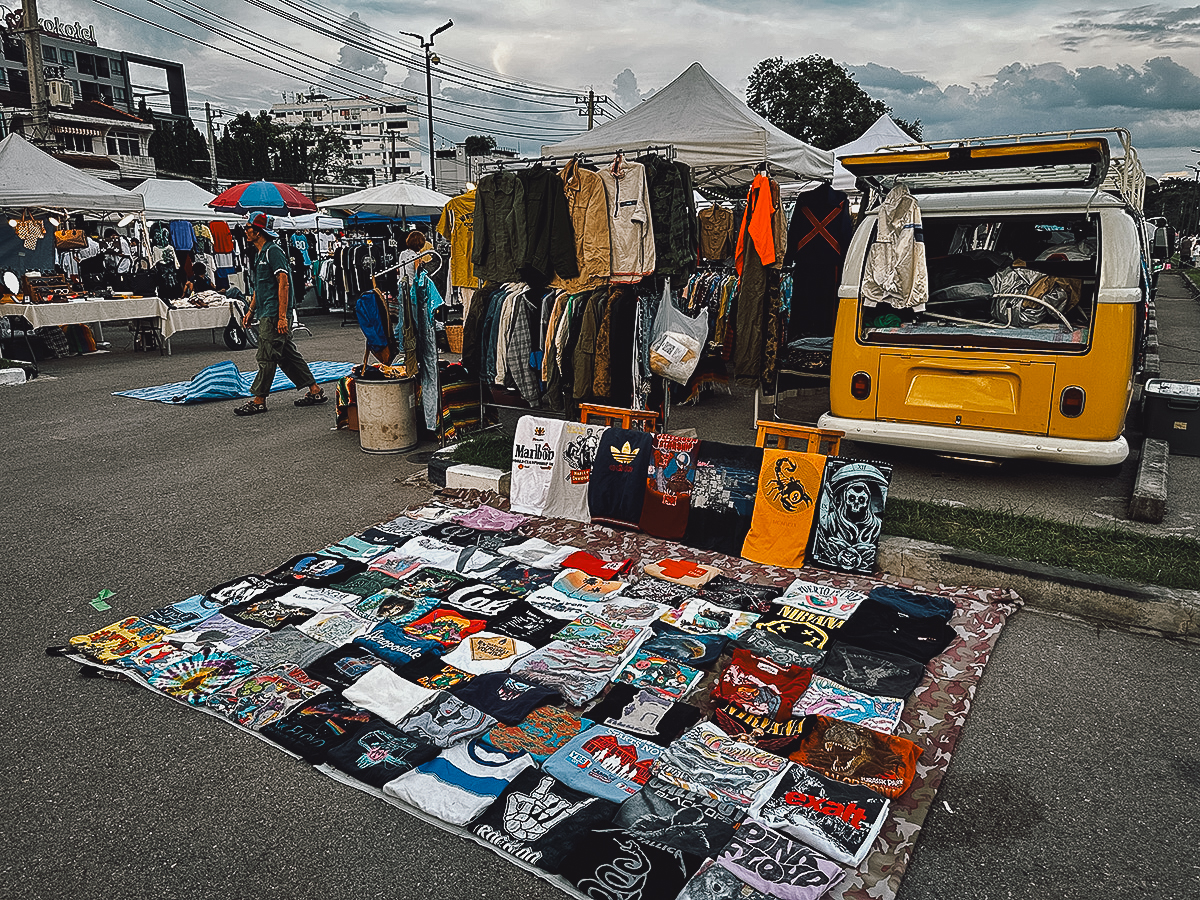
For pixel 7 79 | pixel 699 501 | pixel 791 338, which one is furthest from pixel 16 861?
pixel 7 79

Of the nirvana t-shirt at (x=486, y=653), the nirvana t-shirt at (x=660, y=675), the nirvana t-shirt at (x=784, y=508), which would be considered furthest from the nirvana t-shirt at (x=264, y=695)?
the nirvana t-shirt at (x=784, y=508)

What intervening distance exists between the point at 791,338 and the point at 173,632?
258 inches

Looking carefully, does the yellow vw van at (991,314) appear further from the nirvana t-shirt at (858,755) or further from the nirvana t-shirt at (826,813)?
the nirvana t-shirt at (826,813)

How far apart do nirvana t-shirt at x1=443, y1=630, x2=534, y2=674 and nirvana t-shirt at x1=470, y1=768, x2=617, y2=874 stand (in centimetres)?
90

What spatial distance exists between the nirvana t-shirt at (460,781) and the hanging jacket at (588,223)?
4.55 metres

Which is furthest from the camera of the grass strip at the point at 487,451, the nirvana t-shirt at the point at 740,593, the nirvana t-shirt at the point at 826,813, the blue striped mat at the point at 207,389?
the blue striped mat at the point at 207,389

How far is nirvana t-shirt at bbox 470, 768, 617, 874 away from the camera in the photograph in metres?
2.71

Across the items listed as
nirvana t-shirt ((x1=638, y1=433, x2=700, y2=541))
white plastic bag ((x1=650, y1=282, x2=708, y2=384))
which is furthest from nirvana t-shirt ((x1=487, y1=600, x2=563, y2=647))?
white plastic bag ((x1=650, y1=282, x2=708, y2=384))

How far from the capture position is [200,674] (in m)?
3.85

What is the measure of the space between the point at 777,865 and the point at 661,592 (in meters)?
2.18

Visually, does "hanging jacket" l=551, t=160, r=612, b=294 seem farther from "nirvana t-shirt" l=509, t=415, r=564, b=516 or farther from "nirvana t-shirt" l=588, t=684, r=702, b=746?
"nirvana t-shirt" l=588, t=684, r=702, b=746

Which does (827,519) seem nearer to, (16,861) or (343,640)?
(343,640)

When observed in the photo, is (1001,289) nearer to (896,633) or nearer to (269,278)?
(896,633)

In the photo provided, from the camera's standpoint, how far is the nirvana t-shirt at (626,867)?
8.25 feet
